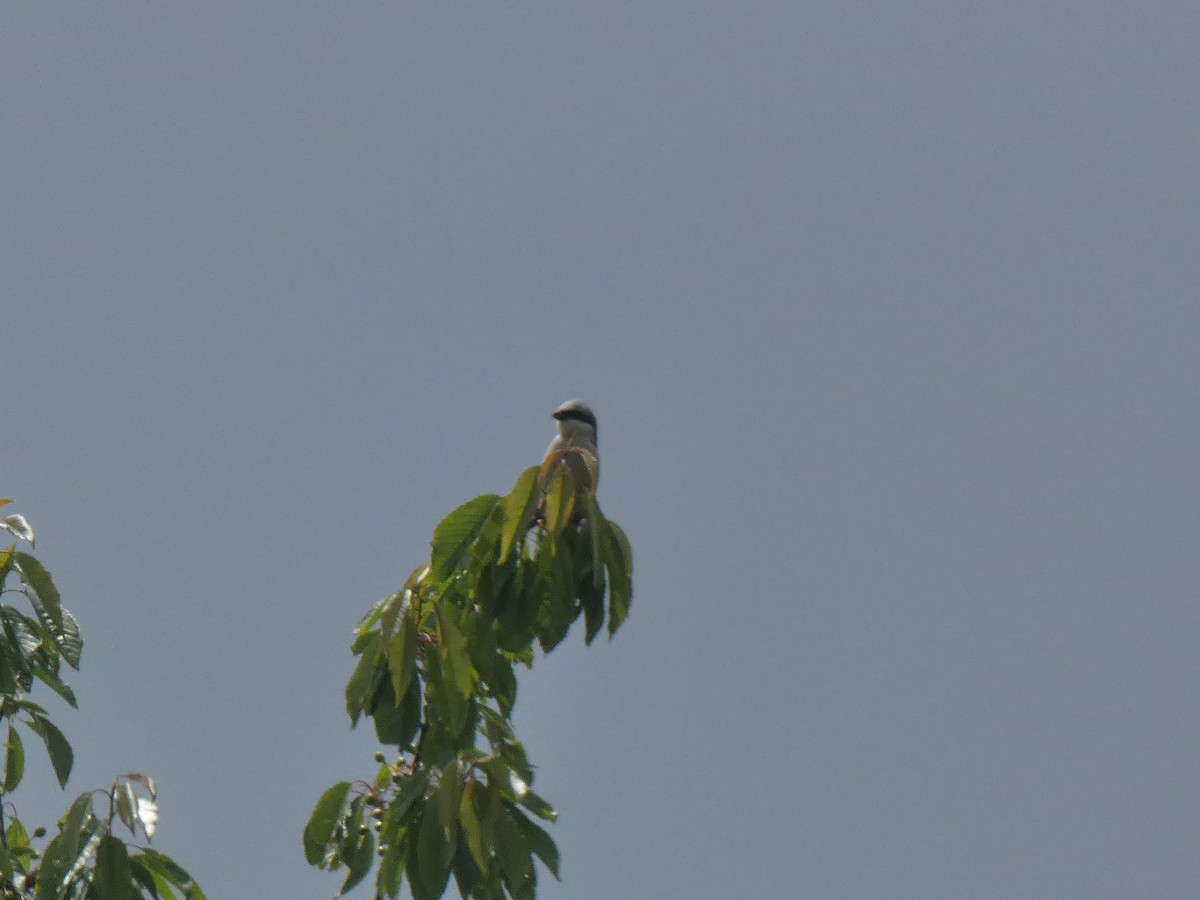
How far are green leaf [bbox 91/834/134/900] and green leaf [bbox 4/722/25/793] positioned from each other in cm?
88

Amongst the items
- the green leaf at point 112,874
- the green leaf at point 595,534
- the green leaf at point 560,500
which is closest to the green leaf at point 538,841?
the green leaf at point 595,534

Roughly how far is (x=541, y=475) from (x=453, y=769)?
2.61ft

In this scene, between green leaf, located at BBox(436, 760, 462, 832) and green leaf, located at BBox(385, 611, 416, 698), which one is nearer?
green leaf, located at BBox(436, 760, 462, 832)

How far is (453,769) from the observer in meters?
3.59

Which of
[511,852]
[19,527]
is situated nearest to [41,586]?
[19,527]

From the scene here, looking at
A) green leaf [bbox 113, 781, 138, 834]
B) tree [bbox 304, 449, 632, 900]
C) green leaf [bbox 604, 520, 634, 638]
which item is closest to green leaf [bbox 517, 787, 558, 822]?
tree [bbox 304, 449, 632, 900]

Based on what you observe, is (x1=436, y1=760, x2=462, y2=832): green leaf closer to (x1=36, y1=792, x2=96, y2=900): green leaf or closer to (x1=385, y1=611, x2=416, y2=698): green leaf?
(x1=385, y1=611, x2=416, y2=698): green leaf

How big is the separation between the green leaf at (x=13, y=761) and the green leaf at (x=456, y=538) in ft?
5.72

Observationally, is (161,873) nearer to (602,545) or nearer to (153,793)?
(153,793)

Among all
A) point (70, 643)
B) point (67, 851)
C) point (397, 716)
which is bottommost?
point (67, 851)

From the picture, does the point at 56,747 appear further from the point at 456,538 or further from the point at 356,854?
the point at 456,538

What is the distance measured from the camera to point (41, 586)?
429cm

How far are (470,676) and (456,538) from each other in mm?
361

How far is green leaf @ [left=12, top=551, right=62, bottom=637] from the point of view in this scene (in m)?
4.28
